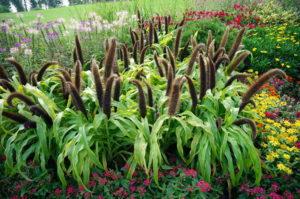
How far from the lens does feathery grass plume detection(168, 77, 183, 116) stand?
279 centimetres

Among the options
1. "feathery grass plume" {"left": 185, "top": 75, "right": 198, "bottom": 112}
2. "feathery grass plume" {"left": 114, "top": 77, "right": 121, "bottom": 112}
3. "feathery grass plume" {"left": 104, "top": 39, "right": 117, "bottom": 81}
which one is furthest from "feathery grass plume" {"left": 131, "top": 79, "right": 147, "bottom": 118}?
"feathery grass plume" {"left": 185, "top": 75, "right": 198, "bottom": 112}

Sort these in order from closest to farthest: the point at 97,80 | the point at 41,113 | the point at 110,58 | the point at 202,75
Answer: the point at 97,80
the point at 110,58
the point at 202,75
the point at 41,113

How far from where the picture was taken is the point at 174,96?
2889 millimetres

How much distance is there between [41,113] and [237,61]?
2.04m

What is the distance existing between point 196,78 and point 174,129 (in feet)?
3.51

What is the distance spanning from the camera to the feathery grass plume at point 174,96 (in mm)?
2792

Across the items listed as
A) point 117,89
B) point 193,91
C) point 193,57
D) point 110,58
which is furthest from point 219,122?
point 110,58

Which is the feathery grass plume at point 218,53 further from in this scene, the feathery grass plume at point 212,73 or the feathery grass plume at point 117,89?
the feathery grass plume at point 117,89

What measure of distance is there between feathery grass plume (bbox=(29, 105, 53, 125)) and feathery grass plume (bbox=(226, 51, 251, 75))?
198 cm

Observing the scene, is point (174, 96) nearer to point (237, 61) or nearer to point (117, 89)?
point (117, 89)

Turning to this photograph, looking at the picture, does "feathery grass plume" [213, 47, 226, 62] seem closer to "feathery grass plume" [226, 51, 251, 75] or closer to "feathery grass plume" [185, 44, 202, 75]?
"feathery grass plume" [226, 51, 251, 75]

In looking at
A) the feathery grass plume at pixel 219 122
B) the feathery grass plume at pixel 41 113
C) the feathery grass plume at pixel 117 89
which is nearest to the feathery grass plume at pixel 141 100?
the feathery grass plume at pixel 117 89

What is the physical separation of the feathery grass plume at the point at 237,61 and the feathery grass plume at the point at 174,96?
0.87 metres

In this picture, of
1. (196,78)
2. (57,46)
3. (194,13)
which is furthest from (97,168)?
(194,13)
